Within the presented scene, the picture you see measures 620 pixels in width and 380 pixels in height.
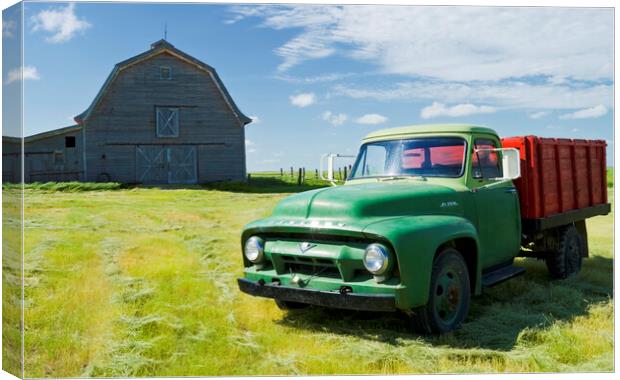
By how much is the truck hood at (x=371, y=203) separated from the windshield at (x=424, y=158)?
0.88 feet

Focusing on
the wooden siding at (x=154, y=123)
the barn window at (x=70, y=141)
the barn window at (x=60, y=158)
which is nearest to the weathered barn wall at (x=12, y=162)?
the barn window at (x=60, y=158)

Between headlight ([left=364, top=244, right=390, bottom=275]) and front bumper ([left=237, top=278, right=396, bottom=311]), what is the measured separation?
0.20 metres

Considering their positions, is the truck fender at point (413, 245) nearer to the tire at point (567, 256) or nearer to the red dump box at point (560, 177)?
the red dump box at point (560, 177)

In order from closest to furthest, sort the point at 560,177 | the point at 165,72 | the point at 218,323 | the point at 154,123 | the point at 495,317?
the point at 218,323 < the point at 495,317 < the point at 560,177 < the point at 165,72 < the point at 154,123

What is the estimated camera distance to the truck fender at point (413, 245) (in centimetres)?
441

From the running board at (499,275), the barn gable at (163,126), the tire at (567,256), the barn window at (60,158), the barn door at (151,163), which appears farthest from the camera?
the barn door at (151,163)

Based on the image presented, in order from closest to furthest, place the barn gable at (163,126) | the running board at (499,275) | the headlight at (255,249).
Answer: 1. the headlight at (255,249)
2. the running board at (499,275)
3. the barn gable at (163,126)

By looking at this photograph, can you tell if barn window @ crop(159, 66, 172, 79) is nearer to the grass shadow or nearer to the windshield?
the grass shadow

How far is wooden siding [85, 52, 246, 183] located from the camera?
19.4 m

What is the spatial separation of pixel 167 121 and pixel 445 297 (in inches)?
667

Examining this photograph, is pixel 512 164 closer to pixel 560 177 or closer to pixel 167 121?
pixel 560 177

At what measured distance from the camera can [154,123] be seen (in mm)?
20141

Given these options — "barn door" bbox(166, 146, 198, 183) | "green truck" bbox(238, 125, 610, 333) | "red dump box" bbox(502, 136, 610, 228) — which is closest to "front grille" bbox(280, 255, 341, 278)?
"green truck" bbox(238, 125, 610, 333)

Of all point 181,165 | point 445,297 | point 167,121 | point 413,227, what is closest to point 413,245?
point 413,227
